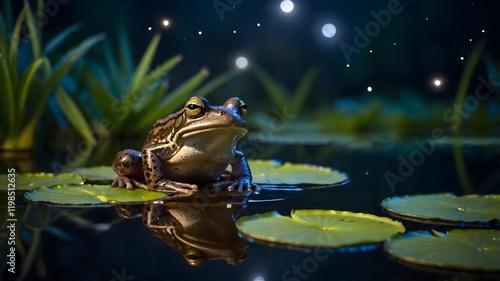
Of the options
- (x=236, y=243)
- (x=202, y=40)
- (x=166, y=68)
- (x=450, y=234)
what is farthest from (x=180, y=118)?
(x=202, y=40)

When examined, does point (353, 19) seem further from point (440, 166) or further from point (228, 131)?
point (228, 131)

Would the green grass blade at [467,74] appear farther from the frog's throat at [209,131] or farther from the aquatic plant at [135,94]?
the frog's throat at [209,131]

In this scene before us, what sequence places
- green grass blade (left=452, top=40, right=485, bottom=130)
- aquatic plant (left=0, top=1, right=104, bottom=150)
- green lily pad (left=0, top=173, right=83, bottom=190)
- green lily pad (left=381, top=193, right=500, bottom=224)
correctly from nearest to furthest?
green lily pad (left=381, top=193, right=500, bottom=224)
green lily pad (left=0, top=173, right=83, bottom=190)
aquatic plant (left=0, top=1, right=104, bottom=150)
green grass blade (left=452, top=40, right=485, bottom=130)

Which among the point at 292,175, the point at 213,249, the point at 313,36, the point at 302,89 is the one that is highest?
the point at 313,36

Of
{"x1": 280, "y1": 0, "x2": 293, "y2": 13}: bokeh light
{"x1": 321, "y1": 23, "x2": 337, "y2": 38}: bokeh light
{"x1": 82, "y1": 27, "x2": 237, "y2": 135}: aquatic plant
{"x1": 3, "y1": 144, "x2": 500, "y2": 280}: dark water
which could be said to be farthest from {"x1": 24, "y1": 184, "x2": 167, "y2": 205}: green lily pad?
{"x1": 321, "y1": 23, "x2": 337, "y2": 38}: bokeh light

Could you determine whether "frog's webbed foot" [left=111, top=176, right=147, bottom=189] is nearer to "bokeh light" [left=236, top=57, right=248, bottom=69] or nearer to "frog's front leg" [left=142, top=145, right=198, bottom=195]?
"frog's front leg" [left=142, top=145, right=198, bottom=195]

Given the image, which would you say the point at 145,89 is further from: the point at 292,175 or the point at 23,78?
the point at 292,175

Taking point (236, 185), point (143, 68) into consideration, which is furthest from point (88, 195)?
point (143, 68)
